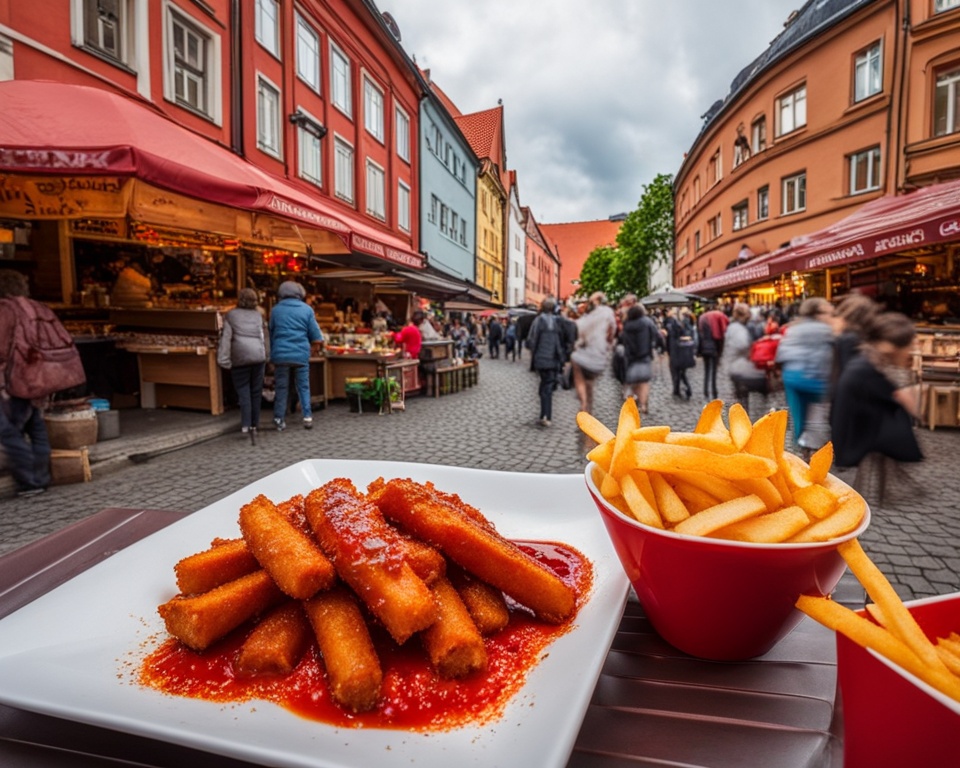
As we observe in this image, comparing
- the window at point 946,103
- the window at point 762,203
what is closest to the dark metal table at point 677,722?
the window at point 946,103

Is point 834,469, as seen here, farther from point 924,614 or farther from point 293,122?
point 293,122

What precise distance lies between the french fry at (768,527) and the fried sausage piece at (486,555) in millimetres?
344

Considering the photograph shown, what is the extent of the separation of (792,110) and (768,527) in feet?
87.9

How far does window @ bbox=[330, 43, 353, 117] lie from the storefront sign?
1233 cm

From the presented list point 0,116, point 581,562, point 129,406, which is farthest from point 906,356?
point 129,406

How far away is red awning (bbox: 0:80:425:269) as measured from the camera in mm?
5188

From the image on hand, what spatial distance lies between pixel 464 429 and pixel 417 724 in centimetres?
829

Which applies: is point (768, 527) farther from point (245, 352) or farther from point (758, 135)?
point (758, 135)

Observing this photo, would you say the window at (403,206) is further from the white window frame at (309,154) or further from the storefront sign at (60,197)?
the storefront sign at (60,197)

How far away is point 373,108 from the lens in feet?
67.1

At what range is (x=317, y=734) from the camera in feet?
2.57

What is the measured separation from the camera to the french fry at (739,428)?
1.15 meters

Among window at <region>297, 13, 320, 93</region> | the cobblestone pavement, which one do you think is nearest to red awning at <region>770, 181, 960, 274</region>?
the cobblestone pavement

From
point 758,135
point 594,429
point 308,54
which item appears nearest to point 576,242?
point 758,135
